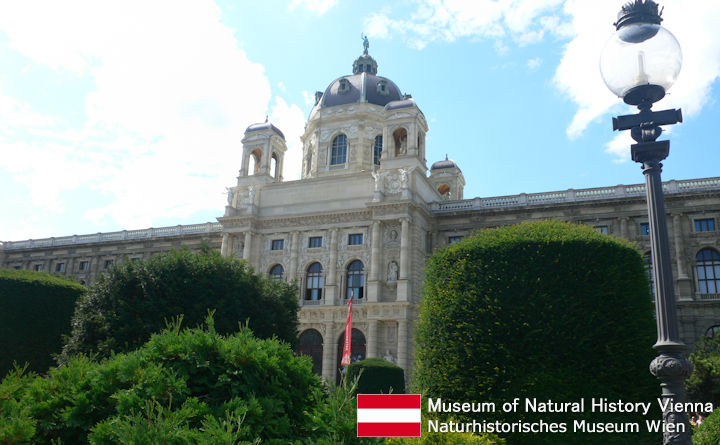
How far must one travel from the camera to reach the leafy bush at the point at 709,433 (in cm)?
1214

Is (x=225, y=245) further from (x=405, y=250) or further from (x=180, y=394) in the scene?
(x=180, y=394)

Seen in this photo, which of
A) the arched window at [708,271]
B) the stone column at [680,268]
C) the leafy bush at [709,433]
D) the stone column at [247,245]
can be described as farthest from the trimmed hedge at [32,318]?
the arched window at [708,271]

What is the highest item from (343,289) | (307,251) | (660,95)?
(307,251)

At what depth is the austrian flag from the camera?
686 centimetres

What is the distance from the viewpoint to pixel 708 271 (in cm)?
3806

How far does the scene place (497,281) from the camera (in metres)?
15.2

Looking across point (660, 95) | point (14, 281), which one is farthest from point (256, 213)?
point (660, 95)

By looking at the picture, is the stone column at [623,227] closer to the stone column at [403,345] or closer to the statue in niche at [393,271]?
the statue in niche at [393,271]

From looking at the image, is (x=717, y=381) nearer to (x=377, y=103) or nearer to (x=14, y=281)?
(x=14, y=281)

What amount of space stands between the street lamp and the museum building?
3069 cm

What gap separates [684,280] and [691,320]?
2.64 meters

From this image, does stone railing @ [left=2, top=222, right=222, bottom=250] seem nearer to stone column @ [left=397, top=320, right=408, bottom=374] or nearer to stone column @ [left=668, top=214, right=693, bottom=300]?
stone column @ [left=397, top=320, right=408, bottom=374]

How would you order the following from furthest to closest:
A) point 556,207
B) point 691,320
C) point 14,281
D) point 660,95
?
point 556,207 < point 691,320 < point 14,281 < point 660,95

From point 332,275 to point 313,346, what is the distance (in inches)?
221
